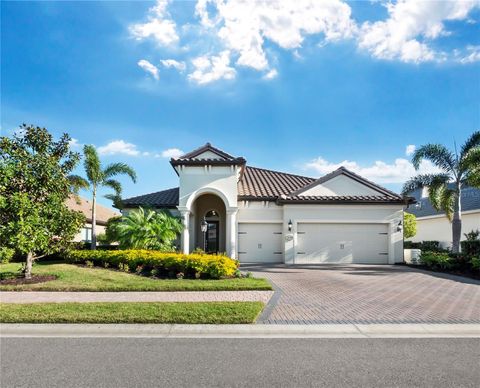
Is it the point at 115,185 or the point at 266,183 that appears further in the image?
the point at 266,183

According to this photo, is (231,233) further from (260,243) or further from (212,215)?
(212,215)

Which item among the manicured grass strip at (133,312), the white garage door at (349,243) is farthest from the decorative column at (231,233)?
the manicured grass strip at (133,312)

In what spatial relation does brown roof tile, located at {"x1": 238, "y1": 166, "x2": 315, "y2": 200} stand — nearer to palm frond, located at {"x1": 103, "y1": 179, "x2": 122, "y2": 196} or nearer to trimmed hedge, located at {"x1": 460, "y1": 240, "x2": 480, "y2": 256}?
palm frond, located at {"x1": 103, "y1": 179, "x2": 122, "y2": 196}

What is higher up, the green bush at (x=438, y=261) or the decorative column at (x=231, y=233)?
the decorative column at (x=231, y=233)

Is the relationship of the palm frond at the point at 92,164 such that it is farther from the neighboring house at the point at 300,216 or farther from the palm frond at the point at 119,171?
the neighboring house at the point at 300,216

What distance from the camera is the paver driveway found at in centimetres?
708

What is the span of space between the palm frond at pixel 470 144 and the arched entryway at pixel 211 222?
1331 cm

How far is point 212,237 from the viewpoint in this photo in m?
20.9

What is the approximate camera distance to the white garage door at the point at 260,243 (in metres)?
18.9

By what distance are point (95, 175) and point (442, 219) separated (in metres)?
28.4

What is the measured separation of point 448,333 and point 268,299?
13.3ft

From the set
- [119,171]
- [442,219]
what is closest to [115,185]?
[119,171]

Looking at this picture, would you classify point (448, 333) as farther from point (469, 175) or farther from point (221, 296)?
point (469, 175)

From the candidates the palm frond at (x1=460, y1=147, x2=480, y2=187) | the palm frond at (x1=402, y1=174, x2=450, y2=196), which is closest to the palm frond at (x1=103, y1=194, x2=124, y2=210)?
the palm frond at (x1=402, y1=174, x2=450, y2=196)
